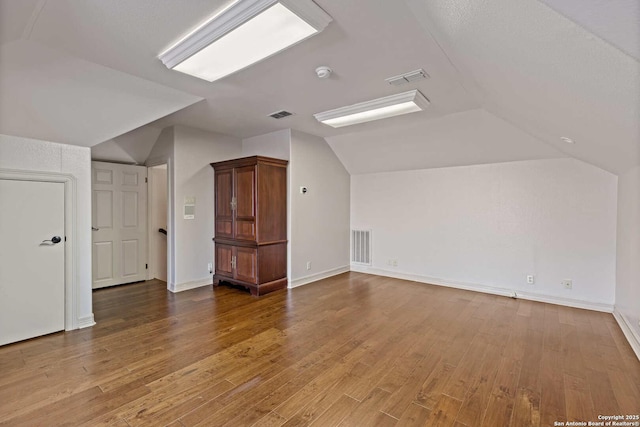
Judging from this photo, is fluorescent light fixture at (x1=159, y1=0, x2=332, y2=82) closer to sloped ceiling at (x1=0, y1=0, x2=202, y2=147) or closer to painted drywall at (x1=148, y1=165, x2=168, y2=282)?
sloped ceiling at (x1=0, y1=0, x2=202, y2=147)

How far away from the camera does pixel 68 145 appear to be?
3.04m

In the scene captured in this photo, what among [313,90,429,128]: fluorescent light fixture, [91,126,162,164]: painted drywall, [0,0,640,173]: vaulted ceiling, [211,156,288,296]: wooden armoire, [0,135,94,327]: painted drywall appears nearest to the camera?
[0,0,640,173]: vaulted ceiling

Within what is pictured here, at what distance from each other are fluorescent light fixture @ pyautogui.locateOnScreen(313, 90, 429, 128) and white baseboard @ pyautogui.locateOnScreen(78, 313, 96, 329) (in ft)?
11.8

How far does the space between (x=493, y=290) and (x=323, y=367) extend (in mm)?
3373

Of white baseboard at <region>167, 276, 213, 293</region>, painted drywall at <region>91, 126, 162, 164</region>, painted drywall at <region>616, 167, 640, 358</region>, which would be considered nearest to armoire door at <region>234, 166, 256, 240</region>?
white baseboard at <region>167, 276, 213, 293</region>

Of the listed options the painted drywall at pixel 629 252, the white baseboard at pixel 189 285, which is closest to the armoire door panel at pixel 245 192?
the white baseboard at pixel 189 285

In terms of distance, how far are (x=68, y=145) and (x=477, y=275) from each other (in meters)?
5.68

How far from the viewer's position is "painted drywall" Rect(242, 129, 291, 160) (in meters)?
4.78

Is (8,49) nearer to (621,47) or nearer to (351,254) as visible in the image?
(621,47)

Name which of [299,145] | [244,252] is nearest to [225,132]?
[299,145]

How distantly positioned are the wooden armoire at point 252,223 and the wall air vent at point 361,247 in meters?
1.81

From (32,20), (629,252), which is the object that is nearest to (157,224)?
(32,20)

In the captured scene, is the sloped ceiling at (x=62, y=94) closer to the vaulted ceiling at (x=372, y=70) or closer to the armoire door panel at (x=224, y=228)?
the vaulted ceiling at (x=372, y=70)

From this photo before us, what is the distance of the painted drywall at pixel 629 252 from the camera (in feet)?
8.95
